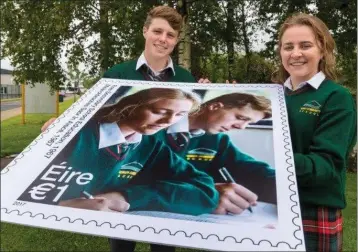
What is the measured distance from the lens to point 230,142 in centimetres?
125

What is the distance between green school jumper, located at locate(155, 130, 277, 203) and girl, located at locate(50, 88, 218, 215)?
1.2 inches

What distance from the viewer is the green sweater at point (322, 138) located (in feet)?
3.85

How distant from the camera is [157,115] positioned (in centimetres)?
139

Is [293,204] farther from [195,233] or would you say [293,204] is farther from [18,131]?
[18,131]

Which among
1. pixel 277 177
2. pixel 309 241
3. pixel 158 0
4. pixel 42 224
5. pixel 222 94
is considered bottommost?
pixel 309 241

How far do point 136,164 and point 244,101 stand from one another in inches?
19.3

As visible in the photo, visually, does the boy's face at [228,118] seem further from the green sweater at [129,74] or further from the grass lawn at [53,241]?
the grass lawn at [53,241]

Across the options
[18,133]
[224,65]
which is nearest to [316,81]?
[224,65]

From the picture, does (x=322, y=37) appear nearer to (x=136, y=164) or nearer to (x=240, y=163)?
(x=240, y=163)

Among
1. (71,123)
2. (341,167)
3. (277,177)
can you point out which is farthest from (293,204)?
(71,123)

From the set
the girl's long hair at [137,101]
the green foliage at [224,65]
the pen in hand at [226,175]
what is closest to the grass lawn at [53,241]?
the girl's long hair at [137,101]

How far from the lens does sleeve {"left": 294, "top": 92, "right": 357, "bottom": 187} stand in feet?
3.81

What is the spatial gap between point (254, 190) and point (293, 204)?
11 centimetres

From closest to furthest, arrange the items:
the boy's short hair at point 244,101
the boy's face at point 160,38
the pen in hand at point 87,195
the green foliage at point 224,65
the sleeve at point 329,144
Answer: the pen in hand at point 87,195 < the sleeve at point 329,144 < the boy's short hair at point 244,101 < the boy's face at point 160,38 < the green foliage at point 224,65
